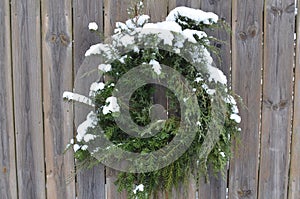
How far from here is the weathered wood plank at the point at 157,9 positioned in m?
1.95

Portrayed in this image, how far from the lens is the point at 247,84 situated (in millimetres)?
1977

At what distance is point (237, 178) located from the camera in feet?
6.75

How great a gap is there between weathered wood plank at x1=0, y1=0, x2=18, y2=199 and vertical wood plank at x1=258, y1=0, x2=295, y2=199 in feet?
4.76

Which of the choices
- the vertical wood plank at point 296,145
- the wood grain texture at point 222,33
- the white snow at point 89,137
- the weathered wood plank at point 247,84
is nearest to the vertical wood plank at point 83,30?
the white snow at point 89,137

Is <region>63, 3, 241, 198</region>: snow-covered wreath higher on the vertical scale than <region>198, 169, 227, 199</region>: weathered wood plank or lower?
higher

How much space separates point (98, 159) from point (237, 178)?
817 millimetres

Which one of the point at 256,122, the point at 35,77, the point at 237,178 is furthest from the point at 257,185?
the point at 35,77

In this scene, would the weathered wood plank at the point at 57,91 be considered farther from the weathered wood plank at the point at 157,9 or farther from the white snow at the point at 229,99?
the white snow at the point at 229,99

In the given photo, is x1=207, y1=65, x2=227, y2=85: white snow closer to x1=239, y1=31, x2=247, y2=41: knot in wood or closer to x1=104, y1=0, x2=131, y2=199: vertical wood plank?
x1=239, y1=31, x2=247, y2=41: knot in wood

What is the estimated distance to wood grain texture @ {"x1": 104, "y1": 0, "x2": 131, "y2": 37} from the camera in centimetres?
196

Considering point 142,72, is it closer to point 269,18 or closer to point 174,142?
point 174,142

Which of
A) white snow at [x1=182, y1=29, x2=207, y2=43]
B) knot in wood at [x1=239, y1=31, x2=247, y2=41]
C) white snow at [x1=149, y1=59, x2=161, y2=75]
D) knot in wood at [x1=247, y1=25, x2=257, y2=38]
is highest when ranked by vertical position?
knot in wood at [x1=247, y1=25, x2=257, y2=38]

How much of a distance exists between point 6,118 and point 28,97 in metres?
0.19

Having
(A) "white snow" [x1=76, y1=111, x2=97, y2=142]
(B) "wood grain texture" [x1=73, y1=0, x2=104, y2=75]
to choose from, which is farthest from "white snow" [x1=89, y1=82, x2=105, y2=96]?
(B) "wood grain texture" [x1=73, y1=0, x2=104, y2=75]
